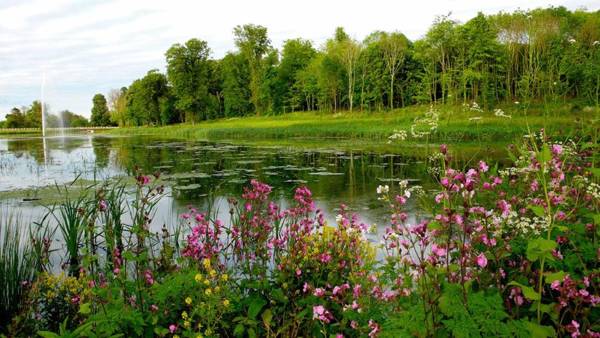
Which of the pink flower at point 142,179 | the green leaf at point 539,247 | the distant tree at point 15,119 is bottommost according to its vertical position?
the green leaf at point 539,247

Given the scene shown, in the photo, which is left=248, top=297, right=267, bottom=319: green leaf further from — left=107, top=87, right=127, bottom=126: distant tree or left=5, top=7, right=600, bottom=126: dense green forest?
left=107, top=87, right=127, bottom=126: distant tree

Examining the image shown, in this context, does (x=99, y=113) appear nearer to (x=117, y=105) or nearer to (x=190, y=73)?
(x=117, y=105)

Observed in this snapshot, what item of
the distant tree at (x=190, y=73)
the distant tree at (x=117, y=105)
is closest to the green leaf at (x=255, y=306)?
the distant tree at (x=190, y=73)

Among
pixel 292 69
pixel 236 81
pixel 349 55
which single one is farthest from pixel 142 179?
pixel 236 81

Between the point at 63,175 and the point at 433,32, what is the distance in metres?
39.7

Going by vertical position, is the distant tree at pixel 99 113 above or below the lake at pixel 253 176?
above

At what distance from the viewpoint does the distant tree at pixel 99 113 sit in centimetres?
12325

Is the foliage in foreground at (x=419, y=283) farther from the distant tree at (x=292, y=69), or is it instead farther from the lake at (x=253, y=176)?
the distant tree at (x=292, y=69)

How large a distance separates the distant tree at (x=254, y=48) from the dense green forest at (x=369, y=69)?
0.15 m

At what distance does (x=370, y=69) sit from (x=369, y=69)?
0.61ft

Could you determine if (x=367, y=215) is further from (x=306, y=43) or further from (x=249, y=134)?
(x=306, y=43)

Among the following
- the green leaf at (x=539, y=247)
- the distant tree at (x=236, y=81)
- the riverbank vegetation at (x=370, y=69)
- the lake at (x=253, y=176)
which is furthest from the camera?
the distant tree at (x=236, y=81)

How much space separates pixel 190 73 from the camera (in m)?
67.4

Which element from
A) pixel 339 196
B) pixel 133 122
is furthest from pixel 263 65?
pixel 339 196
